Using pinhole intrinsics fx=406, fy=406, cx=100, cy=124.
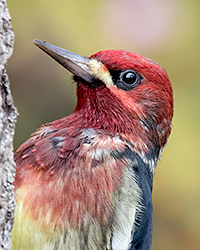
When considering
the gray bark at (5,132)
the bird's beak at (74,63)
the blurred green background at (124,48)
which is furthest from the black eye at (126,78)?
the blurred green background at (124,48)

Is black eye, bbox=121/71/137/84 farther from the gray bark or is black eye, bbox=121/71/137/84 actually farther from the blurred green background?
the blurred green background

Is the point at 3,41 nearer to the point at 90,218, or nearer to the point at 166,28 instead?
the point at 90,218

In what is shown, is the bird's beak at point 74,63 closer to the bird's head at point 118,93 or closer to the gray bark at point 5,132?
the bird's head at point 118,93

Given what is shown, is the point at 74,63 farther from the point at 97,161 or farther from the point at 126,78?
the point at 97,161

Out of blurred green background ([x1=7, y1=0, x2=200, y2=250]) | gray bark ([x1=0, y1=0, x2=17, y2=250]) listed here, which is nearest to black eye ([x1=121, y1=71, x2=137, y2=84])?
gray bark ([x1=0, y1=0, x2=17, y2=250])

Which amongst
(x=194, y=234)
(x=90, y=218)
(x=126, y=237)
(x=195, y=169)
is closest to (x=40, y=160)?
(x=90, y=218)

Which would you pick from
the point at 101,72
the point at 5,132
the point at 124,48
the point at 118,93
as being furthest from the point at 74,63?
the point at 124,48
